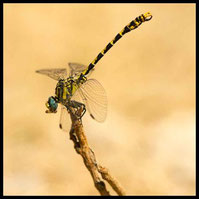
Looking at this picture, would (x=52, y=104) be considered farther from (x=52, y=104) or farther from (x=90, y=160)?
(x=90, y=160)

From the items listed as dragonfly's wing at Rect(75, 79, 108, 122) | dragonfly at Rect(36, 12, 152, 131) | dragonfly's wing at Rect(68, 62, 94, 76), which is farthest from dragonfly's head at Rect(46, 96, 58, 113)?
dragonfly's wing at Rect(68, 62, 94, 76)

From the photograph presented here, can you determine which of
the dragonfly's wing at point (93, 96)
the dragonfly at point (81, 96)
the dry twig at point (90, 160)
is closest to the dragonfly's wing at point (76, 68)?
the dragonfly at point (81, 96)

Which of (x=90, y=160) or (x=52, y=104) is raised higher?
(x=52, y=104)

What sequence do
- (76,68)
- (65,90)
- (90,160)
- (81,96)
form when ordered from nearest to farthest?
1. (90,160)
2. (65,90)
3. (81,96)
4. (76,68)

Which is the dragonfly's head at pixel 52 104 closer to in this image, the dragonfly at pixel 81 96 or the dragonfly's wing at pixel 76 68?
the dragonfly at pixel 81 96

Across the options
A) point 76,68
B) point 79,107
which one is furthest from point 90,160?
point 76,68

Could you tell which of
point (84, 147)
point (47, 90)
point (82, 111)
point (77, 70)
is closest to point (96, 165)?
point (84, 147)

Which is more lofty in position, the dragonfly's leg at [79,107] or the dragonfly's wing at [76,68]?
the dragonfly's wing at [76,68]

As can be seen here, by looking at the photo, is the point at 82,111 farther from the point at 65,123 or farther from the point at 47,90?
the point at 47,90
